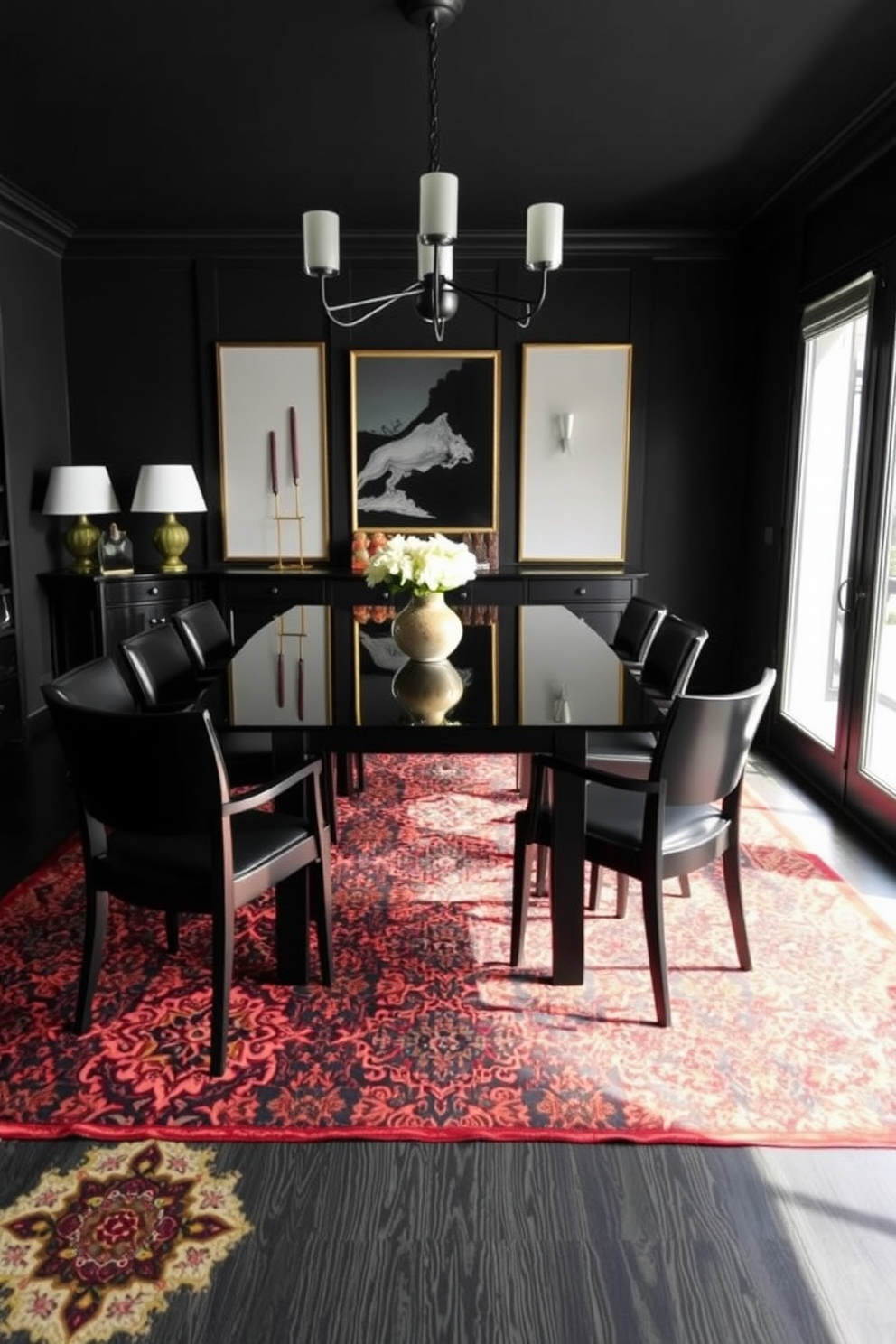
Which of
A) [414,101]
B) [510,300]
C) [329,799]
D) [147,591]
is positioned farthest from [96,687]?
[147,591]

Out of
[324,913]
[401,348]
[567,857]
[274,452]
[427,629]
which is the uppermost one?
[401,348]

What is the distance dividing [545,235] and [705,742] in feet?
5.51

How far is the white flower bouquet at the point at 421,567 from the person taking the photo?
2.87m

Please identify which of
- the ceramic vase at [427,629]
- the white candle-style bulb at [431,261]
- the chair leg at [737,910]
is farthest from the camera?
the white candle-style bulb at [431,261]

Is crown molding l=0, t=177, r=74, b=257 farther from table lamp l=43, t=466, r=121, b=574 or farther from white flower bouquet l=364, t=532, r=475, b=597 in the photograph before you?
white flower bouquet l=364, t=532, r=475, b=597

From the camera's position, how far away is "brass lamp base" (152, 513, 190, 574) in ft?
18.4

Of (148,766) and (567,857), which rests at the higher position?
(148,766)

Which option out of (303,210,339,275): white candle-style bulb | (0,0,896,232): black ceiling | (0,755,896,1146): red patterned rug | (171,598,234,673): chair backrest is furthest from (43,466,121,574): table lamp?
(303,210,339,275): white candle-style bulb

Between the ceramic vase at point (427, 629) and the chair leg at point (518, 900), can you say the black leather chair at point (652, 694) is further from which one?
the ceramic vase at point (427, 629)

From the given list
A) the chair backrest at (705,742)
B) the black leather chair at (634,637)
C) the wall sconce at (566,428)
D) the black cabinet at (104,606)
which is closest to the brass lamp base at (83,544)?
the black cabinet at (104,606)

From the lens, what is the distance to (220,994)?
2.22 meters

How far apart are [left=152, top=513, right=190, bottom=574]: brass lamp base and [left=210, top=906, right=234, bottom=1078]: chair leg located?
12.0 feet

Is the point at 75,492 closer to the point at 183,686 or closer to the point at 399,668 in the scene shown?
the point at 183,686

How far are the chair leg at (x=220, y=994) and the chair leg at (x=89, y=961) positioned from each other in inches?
13.9
